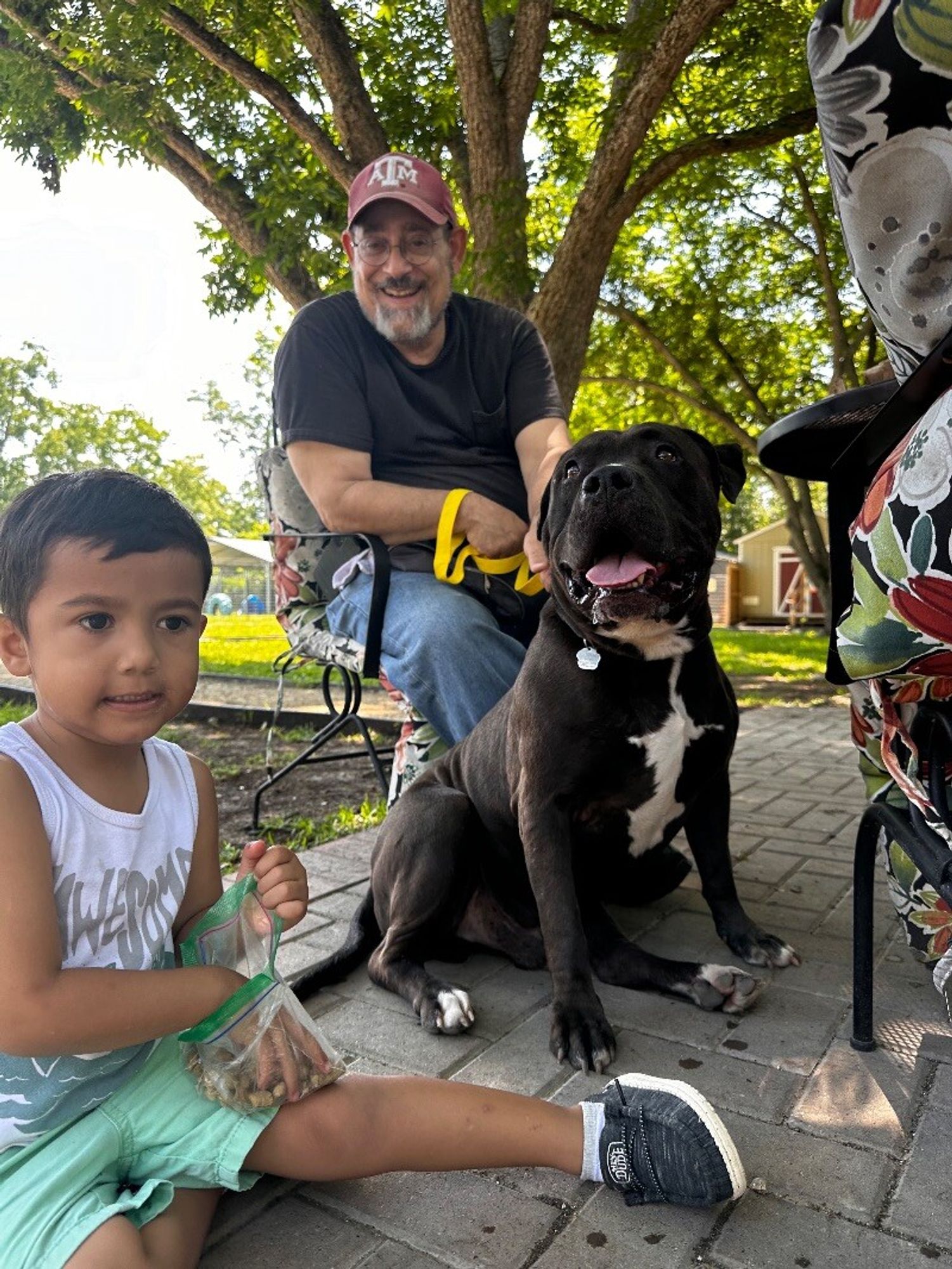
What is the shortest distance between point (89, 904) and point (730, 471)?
1.94m

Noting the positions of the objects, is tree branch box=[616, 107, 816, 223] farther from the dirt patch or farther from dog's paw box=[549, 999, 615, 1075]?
dog's paw box=[549, 999, 615, 1075]

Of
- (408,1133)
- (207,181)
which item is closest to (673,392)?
(207,181)

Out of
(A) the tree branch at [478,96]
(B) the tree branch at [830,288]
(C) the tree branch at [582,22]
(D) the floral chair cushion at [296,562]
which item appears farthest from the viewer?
(B) the tree branch at [830,288]

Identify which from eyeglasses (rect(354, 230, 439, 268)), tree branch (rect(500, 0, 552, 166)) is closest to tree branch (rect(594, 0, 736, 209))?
tree branch (rect(500, 0, 552, 166))

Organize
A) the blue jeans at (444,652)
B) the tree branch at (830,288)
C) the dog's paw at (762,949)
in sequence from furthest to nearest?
the tree branch at (830,288) → the blue jeans at (444,652) → the dog's paw at (762,949)

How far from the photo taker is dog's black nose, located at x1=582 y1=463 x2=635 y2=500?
2232 mm

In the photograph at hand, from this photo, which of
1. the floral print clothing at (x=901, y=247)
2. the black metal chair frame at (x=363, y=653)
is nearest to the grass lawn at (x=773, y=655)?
the black metal chair frame at (x=363, y=653)

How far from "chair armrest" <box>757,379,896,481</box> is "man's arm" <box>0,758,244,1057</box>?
1.47m

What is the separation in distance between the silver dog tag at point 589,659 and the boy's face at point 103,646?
1142mm

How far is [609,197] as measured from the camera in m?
5.78

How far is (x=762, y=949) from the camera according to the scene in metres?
2.56

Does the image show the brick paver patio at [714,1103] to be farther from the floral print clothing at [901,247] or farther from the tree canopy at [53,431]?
the tree canopy at [53,431]

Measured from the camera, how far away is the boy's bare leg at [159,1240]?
1222mm

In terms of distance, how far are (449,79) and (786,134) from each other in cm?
249
